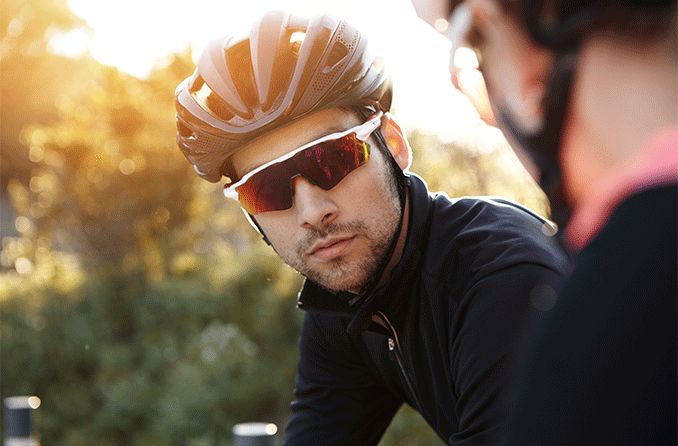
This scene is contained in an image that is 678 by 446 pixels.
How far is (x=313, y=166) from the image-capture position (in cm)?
254

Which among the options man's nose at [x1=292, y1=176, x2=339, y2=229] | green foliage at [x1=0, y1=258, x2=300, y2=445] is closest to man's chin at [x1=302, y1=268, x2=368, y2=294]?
man's nose at [x1=292, y1=176, x2=339, y2=229]

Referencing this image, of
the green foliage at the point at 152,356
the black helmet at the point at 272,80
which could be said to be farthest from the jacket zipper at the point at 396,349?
the green foliage at the point at 152,356

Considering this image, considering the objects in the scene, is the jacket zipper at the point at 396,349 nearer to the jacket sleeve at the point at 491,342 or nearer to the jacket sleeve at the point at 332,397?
the jacket sleeve at the point at 332,397

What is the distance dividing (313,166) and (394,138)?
1.09 ft

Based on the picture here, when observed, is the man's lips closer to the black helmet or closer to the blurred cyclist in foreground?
the black helmet

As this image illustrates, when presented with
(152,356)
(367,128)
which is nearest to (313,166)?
(367,128)

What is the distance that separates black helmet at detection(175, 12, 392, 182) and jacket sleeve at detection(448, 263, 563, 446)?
0.78 m

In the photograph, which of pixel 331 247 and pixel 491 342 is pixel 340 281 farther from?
pixel 491 342

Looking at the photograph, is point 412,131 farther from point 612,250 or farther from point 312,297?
point 612,250

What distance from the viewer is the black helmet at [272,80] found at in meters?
2.57

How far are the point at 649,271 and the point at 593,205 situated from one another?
0.43ft

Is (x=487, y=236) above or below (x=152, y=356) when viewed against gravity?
above

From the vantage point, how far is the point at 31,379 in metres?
10.1

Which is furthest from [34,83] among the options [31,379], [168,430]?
[168,430]
